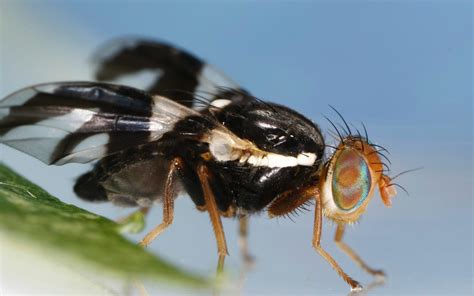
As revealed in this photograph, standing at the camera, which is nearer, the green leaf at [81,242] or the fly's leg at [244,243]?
the green leaf at [81,242]

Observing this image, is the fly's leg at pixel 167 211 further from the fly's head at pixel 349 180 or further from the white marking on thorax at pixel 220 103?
the fly's head at pixel 349 180

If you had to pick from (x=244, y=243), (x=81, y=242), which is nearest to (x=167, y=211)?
(x=244, y=243)

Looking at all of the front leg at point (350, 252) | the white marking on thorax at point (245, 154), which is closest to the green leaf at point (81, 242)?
the white marking on thorax at point (245, 154)

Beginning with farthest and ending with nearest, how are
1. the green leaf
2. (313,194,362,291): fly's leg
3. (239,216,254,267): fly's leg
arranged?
(239,216,254,267): fly's leg
(313,194,362,291): fly's leg
the green leaf

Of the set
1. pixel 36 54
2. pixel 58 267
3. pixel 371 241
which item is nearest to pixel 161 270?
pixel 58 267

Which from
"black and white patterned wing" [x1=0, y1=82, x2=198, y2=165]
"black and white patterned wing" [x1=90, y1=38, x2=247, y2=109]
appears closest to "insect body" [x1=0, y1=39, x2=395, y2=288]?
"black and white patterned wing" [x1=0, y1=82, x2=198, y2=165]

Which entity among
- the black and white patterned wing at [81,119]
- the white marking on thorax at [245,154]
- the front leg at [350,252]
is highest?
the black and white patterned wing at [81,119]

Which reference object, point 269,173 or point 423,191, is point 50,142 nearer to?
point 269,173

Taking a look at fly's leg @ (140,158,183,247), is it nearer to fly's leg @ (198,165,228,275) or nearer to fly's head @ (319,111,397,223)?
fly's leg @ (198,165,228,275)
